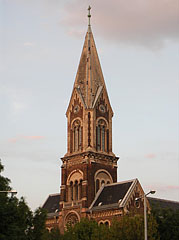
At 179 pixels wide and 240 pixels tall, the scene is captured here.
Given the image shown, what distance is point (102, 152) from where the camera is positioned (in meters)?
91.1

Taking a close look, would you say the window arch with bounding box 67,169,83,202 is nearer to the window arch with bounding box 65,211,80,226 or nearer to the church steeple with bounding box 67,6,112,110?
the window arch with bounding box 65,211,80,226

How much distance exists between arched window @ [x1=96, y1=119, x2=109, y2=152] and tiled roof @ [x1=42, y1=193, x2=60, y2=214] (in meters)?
13.9

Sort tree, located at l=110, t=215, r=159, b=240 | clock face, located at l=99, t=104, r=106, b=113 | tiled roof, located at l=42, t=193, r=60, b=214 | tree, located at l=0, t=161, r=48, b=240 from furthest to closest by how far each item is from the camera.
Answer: tiled roof, located at l=42, t=193, r=60, b=214 → clock face, located at l=99, t=104, r=106, b=113 → tree, located at l=110, t=215, r=159, b=240 → tree, located at l=0, t=161, r=48, b=240

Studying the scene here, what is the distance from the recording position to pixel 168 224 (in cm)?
6775

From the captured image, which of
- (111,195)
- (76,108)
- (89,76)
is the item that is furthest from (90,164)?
(89,76)

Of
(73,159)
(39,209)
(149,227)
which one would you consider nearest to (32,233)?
(39,209)

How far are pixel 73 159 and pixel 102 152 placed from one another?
524 cm

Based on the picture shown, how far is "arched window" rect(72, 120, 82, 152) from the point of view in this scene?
92.0 m

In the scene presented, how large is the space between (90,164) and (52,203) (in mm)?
14820

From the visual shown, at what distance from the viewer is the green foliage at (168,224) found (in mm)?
66625

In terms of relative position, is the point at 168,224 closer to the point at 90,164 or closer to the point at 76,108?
the point at 90,164

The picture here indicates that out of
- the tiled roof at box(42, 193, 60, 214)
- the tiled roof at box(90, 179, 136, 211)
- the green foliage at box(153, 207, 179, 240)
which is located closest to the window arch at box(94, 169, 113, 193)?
the tiled roof at box(90, 179, 136, 211)

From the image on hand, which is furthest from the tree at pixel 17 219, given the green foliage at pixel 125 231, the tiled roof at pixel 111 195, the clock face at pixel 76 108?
the clock face at pixel 76 108

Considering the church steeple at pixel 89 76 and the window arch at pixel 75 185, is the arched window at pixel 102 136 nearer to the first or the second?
the church steeple at pixel 89 76
